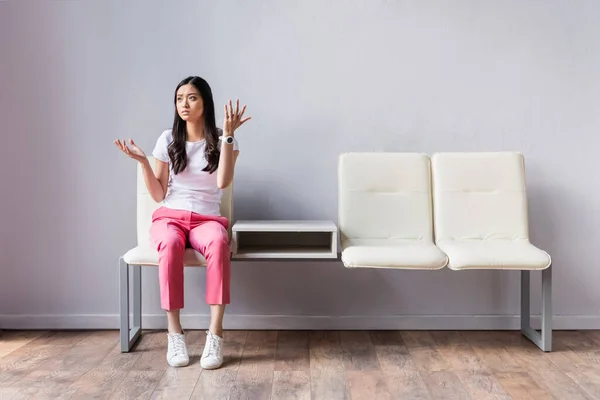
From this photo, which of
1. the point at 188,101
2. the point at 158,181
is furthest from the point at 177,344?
the point at 188,101

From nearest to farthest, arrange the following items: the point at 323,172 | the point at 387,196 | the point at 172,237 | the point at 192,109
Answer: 1. the point at 172,237
2. the point at 192,109
3. the point at 387,196
4. the point at 323,172

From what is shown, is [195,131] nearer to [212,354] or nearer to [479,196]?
[212,354]

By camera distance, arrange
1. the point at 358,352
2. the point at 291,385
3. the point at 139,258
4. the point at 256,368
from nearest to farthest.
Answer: the point at 291,385 → the point at 256,368 → the point at 139,258 → the point at 358,352

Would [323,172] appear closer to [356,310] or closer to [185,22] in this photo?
[356,310]

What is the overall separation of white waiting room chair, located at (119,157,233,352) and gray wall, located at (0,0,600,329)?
6.6 inches

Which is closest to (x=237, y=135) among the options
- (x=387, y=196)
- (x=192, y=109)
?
(x=192, y=109)

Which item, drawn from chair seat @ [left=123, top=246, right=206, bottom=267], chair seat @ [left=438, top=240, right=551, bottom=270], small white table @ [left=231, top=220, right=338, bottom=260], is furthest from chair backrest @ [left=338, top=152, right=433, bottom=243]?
chair seat @ [left=123, top=246, right=206, bottom=267]

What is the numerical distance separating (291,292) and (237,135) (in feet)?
2.83

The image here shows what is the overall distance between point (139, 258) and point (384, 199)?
117 cm

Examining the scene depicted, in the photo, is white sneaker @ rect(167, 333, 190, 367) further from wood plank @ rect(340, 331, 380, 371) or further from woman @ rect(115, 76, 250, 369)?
wood plank @ rect(340, 331, 380, 371)

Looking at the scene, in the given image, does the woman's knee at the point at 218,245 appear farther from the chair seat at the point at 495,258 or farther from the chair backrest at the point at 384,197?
the chair seat at the point at 495,258

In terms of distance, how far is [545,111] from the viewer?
10.0 ft

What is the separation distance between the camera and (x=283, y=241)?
9.86 ft

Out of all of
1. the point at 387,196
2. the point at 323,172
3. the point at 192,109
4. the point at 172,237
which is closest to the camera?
the point at 172,237
